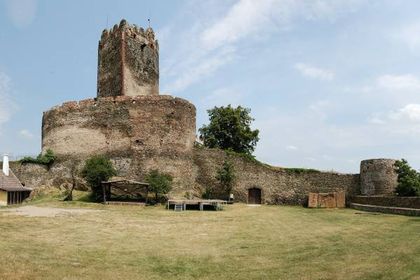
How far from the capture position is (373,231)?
13891mm

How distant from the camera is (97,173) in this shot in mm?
24438

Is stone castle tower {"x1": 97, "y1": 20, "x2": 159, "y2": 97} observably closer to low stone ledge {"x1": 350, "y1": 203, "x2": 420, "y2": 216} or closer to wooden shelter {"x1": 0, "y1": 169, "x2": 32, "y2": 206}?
wooden shelter {"x1": 0, "y1": 169, "x2": 32, "y2": 206}

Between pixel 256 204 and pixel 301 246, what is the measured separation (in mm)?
16396

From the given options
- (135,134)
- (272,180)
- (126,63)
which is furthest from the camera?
(126,63)

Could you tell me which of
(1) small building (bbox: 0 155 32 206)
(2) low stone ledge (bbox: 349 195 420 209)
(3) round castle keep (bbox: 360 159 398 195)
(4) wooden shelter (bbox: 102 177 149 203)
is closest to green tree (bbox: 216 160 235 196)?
(4) wooden shelter (bbox: 102 177 149 203)

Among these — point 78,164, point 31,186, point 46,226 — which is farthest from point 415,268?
point 31,186

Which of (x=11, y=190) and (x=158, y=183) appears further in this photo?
(x=11, y=190)

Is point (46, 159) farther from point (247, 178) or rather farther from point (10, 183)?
point (247, 178)

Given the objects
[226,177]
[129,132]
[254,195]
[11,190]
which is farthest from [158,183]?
[11,190]

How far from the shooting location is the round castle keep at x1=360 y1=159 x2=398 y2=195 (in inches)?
1086

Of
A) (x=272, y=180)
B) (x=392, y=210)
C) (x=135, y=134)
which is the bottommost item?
(x=392, y=210)

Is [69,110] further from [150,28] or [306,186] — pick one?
[306,186]

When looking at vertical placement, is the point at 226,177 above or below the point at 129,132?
below

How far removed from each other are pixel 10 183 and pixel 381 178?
22.6 metres
